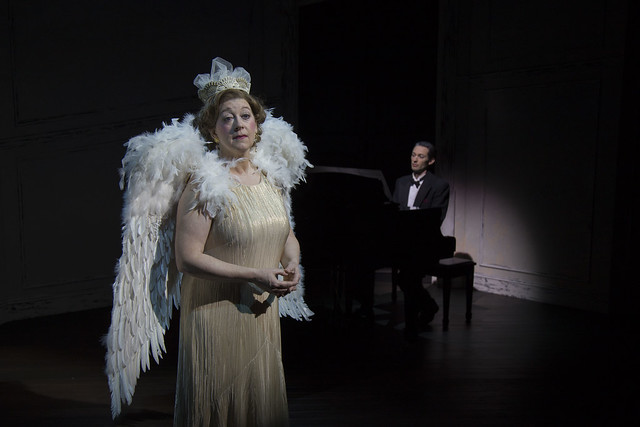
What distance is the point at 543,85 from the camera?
17.8 ft

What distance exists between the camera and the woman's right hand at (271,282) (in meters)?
1.85

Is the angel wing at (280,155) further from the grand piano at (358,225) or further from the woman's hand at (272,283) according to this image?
the grand piano at (358,225)

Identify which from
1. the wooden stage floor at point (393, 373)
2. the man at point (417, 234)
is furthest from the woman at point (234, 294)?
the man at point (417, 234)

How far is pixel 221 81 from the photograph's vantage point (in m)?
1.98

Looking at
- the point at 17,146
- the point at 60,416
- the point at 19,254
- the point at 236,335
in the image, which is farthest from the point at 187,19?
the point at 236,335

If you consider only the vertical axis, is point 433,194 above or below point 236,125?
below

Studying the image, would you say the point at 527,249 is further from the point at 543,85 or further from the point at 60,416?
the point at 60,416

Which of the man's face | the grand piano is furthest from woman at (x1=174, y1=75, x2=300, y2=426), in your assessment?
the man's face

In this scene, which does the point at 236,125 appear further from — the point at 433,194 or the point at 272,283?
the point at 433,194

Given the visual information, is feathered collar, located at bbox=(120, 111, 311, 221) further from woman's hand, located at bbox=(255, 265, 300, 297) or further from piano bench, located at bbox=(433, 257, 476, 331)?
piano bench, located at bbox=(433, 257, 476, 331)

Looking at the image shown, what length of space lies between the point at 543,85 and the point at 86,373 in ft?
14.7

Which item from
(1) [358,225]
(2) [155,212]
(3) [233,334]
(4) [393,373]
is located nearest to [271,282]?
(3) [233,334]

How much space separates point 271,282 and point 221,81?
69 centimetres

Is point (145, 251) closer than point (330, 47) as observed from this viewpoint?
Yes
